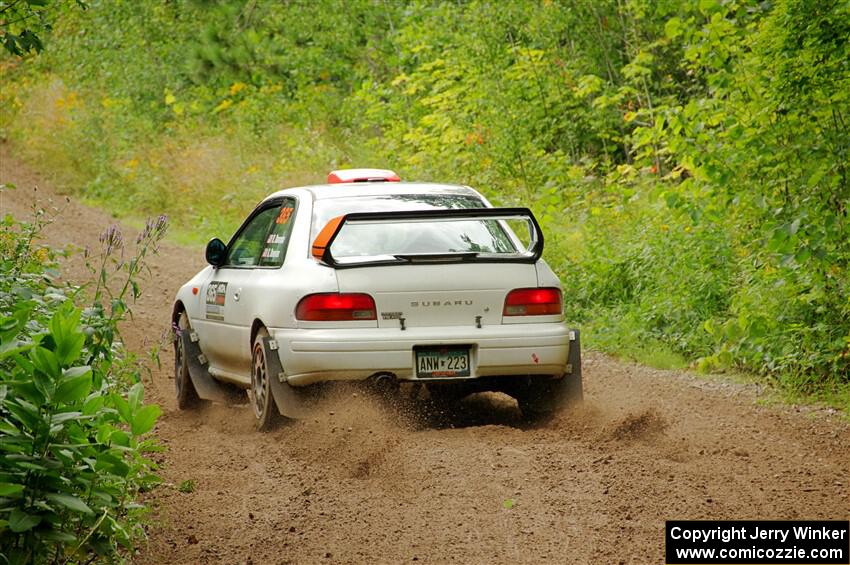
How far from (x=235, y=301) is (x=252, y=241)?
2.31 ft

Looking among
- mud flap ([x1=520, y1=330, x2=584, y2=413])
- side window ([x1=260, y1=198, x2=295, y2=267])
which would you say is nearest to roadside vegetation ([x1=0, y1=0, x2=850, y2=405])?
mud flap ([x1=520, y1=330, x2=584, y2=413])

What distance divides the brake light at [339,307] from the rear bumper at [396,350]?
83mm

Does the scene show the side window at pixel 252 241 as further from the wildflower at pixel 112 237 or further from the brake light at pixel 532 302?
the wildflower at pixel 112 237

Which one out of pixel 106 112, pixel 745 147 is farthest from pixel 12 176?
pixel 745 147

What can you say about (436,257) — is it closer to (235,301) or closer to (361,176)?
(235,301)

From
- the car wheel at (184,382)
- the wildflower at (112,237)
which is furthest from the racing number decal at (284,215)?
the wildflower at (112,237)

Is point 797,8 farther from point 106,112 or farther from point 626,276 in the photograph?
point 106,112

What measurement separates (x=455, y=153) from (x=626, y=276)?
5.71 meters

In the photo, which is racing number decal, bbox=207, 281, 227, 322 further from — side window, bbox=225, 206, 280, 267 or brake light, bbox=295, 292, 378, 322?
brake light, bbox=295, 292, 378, 322

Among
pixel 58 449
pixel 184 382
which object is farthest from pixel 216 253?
pixel 58 449

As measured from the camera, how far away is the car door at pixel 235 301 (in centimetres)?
856

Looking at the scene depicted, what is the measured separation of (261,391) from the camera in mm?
8086

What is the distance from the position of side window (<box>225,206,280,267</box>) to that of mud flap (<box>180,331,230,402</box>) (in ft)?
2.25

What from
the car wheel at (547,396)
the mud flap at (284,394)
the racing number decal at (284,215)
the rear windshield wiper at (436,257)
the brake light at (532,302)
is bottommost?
the car wheel at (547,396)
